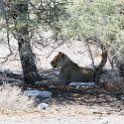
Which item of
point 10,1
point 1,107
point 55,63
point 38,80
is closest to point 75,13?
point 10,1

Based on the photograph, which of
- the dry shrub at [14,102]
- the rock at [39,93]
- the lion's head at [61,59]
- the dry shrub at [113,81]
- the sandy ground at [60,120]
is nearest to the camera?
the sandy ground at [60,120]

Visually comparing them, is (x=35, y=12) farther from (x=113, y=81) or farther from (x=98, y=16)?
(x=113, y=81)

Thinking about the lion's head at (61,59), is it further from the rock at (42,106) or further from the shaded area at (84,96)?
the rock at (42,106)

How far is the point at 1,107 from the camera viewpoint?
12484 mm

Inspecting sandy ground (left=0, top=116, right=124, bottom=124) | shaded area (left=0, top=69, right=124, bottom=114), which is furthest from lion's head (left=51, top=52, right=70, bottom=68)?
sandy ground (left=0, top=116, right=124, bottom=124)

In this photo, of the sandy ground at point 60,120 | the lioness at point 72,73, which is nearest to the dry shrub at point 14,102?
the sandy ground at point 60,120

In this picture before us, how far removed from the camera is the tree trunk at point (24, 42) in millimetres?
13469

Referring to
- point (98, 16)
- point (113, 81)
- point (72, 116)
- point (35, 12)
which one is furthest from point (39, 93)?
point (113, 81)

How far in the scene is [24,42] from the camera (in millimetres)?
15297

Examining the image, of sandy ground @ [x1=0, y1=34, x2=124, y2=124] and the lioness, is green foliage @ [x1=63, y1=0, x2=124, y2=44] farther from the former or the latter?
the lioness

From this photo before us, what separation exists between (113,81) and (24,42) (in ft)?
11.7

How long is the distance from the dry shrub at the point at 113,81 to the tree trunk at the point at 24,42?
89.9 inches

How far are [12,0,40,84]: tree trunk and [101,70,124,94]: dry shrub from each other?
2.28 m

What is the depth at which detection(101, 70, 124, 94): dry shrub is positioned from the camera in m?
16.8
